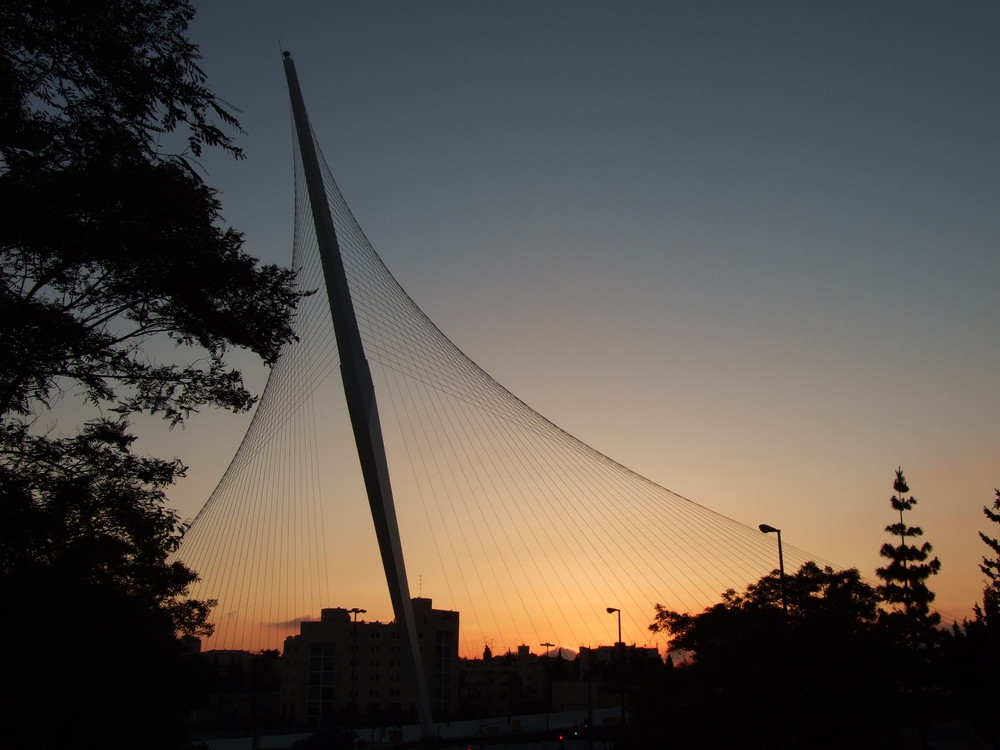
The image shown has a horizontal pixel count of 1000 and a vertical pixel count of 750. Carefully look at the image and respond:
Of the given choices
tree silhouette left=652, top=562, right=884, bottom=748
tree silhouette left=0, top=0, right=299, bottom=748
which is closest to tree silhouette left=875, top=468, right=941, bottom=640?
tree silhouette left=652, top=562, right=884, bottom=748

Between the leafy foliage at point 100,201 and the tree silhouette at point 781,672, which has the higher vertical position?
the leafy foliage at point 100,201

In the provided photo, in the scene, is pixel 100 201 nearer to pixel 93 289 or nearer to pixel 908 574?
pixel 93 289

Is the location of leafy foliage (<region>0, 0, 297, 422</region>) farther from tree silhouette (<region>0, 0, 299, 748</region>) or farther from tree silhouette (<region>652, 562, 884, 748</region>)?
tree silhouette (<region>652, 562, 884, 748</region>)

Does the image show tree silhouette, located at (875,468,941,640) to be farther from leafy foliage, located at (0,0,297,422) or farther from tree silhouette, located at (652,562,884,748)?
leafy foliage, located at (0,0,297,422)

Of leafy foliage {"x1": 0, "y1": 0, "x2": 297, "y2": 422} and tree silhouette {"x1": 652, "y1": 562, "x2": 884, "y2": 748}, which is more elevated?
leafy foliage {"x1": 0, "y1": 0, "x2": 297, "y2": 422}

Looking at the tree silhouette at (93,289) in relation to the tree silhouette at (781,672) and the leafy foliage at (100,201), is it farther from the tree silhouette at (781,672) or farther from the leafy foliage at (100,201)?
the tree silhouette at (781,672)

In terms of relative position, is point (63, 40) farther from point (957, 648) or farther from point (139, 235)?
point (957, 648)

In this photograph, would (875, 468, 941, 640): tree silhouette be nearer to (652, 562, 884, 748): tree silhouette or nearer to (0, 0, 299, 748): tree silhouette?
(652, 562, 884, 748): tree silhouette

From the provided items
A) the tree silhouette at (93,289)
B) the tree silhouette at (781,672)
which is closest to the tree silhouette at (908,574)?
the tree silhouette at (781,672)

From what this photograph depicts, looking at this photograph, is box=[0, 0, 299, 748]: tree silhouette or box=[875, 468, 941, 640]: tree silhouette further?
box=[875, 468, 941, 640]: tree silhouette

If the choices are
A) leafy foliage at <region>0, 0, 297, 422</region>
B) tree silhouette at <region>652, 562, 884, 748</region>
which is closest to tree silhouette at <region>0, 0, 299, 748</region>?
leafy foliage at <region>0, 0, 297, 422</region>

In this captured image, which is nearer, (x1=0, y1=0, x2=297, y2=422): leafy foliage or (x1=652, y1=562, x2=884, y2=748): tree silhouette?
(x1=0, y1=0, x2=297, y2=422): leafy foliage

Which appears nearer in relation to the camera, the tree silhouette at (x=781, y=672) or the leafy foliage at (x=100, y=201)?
the leafy foliage at (x=100, y=201)

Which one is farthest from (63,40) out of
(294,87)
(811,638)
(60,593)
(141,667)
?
(811,638)
